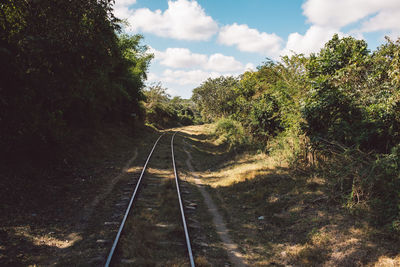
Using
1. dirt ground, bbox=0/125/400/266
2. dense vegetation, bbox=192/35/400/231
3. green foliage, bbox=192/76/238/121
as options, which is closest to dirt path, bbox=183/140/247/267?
dirt ground, bbox=0/125/400/266

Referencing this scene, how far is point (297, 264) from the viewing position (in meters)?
5.52

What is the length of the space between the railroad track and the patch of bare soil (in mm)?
1619

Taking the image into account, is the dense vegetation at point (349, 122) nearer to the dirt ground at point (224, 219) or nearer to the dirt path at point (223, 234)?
the dirt ground at point (224, 219)

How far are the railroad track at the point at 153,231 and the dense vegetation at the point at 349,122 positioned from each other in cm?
471

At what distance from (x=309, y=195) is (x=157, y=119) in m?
41.3

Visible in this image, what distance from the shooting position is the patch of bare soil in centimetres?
525

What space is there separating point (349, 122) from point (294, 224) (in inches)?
159

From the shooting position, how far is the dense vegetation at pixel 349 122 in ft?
20.2

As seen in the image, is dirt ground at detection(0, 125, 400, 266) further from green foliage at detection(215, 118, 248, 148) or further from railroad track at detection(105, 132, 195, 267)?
green foliage at detection(215, 118, 248, 148)

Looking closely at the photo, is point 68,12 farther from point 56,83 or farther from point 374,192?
point 374,192

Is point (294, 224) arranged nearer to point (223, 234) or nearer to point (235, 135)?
point (223, 234)

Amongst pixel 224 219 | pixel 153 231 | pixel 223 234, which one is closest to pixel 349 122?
pixel 224 219

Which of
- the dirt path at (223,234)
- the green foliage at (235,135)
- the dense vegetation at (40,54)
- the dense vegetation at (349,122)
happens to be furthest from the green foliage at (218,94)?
the dense vegetation at (40,54)

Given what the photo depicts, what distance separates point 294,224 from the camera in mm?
7117
